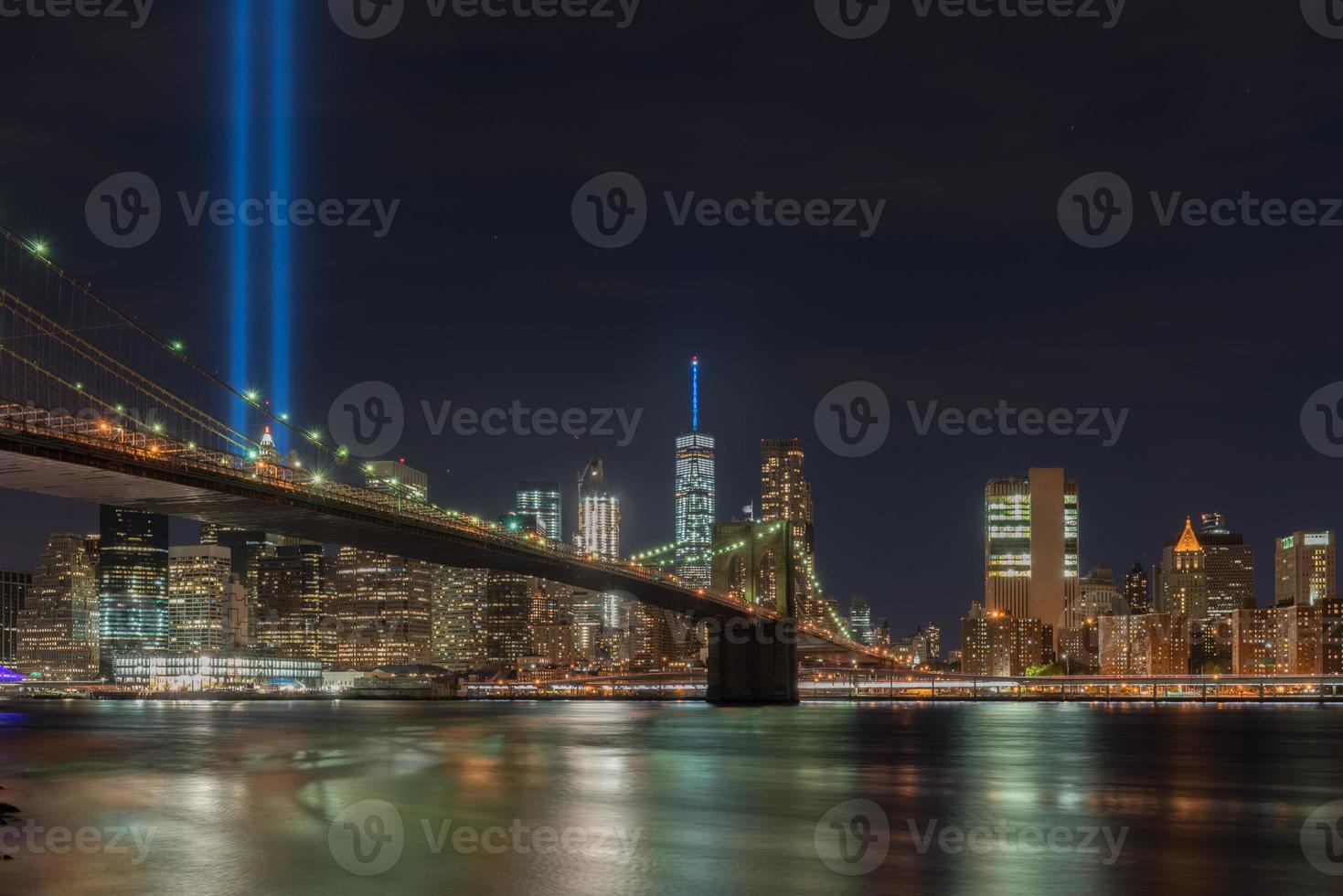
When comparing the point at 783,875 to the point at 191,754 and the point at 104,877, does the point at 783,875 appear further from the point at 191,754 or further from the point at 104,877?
the point at 191,754

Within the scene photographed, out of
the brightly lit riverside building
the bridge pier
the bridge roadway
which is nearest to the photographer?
the bridge roadway

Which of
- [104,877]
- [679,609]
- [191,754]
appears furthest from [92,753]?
[679,609]

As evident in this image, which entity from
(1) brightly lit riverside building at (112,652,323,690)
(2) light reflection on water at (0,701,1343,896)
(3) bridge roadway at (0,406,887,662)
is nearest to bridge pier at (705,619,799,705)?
(3) bridge roadway at (0,406,887,662)

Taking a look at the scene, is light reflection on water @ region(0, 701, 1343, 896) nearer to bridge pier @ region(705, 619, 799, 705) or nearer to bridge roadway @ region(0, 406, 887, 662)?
bridge roadway @ region(0, 406, 887, 662)

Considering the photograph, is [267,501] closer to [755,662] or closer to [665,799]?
[665,799]

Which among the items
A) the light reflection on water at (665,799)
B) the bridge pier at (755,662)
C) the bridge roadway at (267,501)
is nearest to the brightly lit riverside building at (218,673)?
the bridge pier at (755,662)
